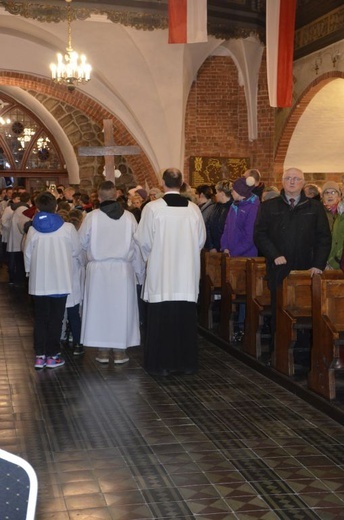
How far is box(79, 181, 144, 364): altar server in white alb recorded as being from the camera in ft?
30.3

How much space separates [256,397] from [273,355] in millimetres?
994

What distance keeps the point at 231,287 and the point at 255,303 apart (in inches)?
36.0

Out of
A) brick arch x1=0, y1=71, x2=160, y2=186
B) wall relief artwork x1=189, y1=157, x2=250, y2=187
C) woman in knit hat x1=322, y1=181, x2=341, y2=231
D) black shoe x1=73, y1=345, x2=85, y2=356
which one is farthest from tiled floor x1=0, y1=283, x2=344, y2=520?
wall relief artwork x1=189, y1=157, x2=250, y2=187

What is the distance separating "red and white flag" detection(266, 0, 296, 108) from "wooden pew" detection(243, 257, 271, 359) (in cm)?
664

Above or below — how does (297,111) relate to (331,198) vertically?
above

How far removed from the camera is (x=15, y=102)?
25.7 m

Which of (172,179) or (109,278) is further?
(109,278)

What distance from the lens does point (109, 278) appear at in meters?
9.32

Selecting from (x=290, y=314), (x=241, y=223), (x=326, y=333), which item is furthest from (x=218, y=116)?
(x=326, y=333)

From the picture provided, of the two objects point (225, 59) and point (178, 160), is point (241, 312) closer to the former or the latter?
point (178, 160)

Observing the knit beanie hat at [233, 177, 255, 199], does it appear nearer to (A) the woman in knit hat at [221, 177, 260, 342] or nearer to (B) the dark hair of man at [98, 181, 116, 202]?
(A) the woman in knit hat at [221, 177, 260, 342]

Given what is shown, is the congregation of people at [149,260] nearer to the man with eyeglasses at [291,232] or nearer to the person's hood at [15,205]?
the man with eyeglasses at [291,232]

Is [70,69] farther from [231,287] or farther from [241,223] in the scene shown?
[231,287]

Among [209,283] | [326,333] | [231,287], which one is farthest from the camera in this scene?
[209,283]
